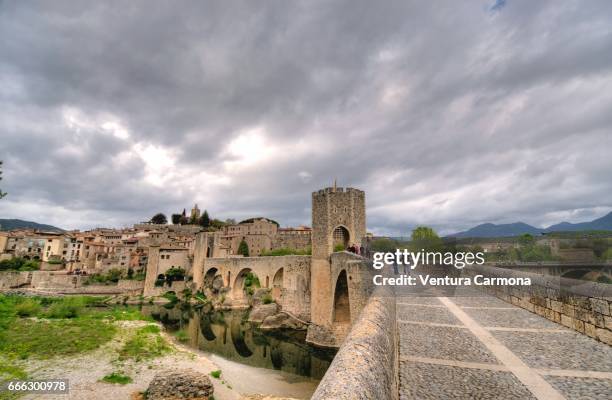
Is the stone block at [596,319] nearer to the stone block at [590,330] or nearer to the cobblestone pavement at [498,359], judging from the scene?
the stone block at [590,330]

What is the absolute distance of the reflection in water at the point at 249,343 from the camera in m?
18.4

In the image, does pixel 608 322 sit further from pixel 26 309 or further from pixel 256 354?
pixel 26 309

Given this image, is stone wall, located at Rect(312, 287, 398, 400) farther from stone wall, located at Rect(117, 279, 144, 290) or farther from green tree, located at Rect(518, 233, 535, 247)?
stone wall, located at Rect(117, 279, 144, 290)

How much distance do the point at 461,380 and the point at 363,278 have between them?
1126 cm

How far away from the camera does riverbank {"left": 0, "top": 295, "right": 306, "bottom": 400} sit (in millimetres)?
10141

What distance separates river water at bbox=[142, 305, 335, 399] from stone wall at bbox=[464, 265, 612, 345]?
409 inches

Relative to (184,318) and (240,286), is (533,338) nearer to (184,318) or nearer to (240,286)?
(184,318)

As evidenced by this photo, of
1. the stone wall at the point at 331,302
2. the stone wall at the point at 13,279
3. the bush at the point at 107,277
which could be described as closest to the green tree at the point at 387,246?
the stone wall at the point at 331,302

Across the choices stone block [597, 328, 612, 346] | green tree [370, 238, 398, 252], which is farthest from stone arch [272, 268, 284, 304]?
stone block [597, 328, 612, 346]

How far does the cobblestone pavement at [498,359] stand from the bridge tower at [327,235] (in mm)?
14965

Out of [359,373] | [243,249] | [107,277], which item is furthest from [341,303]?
[107,277]

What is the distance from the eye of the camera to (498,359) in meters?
4.19

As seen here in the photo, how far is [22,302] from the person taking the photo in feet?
70.2

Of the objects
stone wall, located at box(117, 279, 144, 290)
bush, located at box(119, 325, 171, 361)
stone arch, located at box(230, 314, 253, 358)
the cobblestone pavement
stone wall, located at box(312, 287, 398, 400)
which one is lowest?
stone arch, located at box(230, 314, 253, 358)
